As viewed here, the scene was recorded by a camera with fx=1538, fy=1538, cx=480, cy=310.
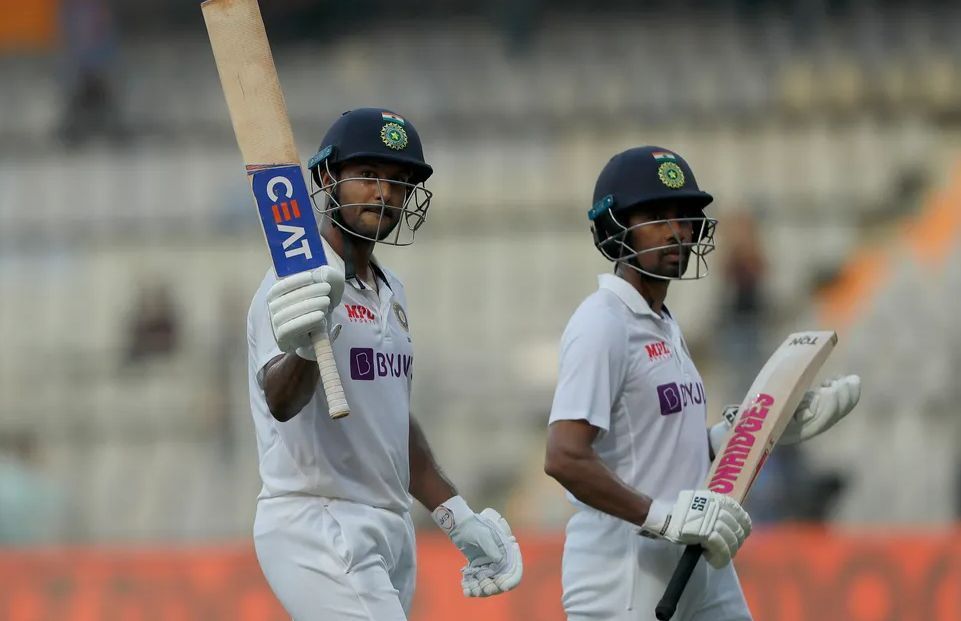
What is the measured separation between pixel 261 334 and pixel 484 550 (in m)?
0.83

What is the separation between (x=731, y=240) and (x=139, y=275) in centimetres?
428

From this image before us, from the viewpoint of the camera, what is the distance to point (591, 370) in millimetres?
3885

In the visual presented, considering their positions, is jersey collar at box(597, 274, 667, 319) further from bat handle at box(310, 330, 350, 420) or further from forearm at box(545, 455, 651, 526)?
bat handle at box(310, 330, 350, 420)

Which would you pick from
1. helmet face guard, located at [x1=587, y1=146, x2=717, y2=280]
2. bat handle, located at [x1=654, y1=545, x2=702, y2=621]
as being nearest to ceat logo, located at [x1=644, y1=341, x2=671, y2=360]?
helmet face guard, located at [x1=587, y1=146, x2=717, y2=280]

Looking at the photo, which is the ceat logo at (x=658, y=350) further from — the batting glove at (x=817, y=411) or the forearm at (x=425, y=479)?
the forearm at (x=425, y=479)

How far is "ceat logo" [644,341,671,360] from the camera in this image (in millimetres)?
4023

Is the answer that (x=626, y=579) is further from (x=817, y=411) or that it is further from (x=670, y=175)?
(x=670, y=175)

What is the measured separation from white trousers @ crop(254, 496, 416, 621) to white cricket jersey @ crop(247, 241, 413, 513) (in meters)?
0.04

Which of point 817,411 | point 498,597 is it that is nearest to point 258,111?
point 817,411

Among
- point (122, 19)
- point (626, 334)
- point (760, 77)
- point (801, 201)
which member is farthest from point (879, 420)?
point (122, 19)

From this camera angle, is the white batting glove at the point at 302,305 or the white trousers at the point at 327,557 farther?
the white trousers at the point at 327,557

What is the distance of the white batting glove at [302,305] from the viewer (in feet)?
10.5

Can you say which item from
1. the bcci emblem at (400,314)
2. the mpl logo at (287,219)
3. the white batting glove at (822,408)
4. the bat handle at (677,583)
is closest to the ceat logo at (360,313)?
the bcci emblem at (400,314)

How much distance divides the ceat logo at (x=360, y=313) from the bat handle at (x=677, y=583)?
3.20ft
